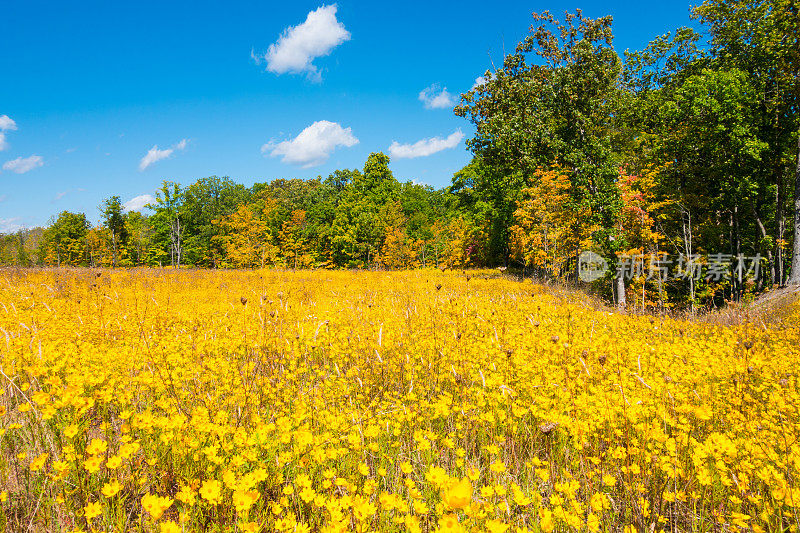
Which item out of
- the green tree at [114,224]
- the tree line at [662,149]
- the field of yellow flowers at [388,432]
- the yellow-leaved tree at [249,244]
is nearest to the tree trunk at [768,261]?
the tree line at [662,149]

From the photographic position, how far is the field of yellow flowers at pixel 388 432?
1.97 meters

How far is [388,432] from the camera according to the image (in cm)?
259

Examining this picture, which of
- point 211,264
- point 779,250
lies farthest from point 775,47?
point 211,264

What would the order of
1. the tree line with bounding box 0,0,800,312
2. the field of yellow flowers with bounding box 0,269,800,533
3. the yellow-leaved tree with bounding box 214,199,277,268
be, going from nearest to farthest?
the field of yellow flowers with bounding box 0,269,800,533, the tree line with bounding box 0,0,800,312, the yellow-leaved tree with bounding box 214,199,277,268


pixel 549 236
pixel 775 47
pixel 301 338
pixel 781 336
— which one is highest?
pixel 775 47

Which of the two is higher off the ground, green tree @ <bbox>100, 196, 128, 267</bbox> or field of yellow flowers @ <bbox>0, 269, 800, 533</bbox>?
green tree @ <bbox>100, 196, 128, 267</bbox>

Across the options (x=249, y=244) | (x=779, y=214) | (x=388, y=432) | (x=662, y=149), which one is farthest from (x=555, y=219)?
(x=249, y=244)

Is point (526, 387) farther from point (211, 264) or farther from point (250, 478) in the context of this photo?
point (211, 264)

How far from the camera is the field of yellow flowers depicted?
77.4 inches

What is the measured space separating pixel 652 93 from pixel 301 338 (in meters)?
23.4

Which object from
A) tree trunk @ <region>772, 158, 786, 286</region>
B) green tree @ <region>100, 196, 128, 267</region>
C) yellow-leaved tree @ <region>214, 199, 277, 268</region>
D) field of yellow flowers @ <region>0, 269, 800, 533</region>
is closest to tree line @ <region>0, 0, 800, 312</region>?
tree trunk @ <region>772, 158, 786, 286</region>

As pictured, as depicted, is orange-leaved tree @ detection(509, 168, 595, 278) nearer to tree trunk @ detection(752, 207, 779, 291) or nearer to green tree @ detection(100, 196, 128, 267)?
tree trunk @ detection(752, 207, 779, 291)

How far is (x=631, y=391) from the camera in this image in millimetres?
3400

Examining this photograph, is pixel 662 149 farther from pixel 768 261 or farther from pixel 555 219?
pixel 768 261
